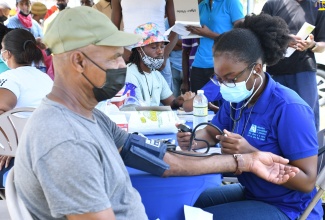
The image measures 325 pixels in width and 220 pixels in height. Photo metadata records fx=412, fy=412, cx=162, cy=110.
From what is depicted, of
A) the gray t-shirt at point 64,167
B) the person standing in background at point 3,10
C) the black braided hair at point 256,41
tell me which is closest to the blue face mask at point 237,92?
the black braided hair at point 256,41

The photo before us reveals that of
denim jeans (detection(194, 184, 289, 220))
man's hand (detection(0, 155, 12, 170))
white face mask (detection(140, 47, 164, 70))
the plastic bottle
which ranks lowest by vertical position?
man's hand (detection(0, 155, 12, 170))

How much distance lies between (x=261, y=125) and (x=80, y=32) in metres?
0.99

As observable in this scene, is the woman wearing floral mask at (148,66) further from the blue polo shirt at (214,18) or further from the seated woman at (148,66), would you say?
the blue polo shirt at (214,18)

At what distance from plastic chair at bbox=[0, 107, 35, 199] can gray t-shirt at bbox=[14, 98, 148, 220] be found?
49.5 inches

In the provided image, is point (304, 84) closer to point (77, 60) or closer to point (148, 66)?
point (148, 66)

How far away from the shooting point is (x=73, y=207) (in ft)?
3.63

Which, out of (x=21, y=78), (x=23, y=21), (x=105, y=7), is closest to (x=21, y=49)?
(x=21, y=78)

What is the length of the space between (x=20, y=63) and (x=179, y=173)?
5.65 ft

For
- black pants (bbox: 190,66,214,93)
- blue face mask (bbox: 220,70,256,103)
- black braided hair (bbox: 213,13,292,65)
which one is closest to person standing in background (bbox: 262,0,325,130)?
black pants (bbox: 190,66,214,93)

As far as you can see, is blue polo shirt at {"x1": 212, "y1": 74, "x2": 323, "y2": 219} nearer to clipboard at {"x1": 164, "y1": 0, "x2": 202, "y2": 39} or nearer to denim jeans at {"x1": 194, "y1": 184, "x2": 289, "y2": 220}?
denim jeans at {"x1": 194, "y1": 184, "x2": 289, "y2": 220}

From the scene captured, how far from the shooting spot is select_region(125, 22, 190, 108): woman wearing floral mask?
324 centimetres

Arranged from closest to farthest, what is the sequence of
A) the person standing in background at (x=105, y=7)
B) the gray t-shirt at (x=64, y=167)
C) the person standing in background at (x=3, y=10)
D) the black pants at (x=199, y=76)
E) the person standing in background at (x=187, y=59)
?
the gray t-shirt at (x=64, y=167) < the black pants at (x=199, y=76) < the person standing in background at (x=187, y=59) < the person standing in background at (x=105, y=7) < the person standing in background at (x=3, y=10)

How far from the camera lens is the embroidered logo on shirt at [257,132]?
6.19ft

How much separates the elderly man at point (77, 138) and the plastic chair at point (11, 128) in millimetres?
1067
